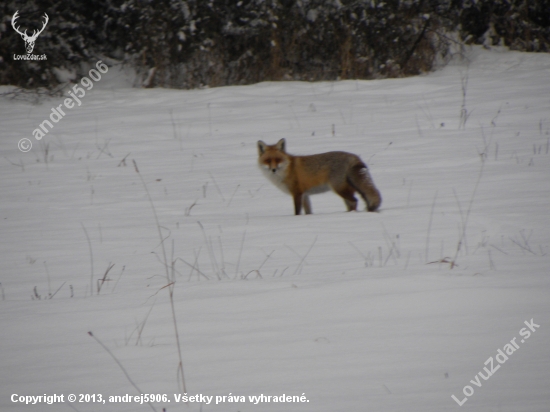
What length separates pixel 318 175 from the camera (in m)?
6.68

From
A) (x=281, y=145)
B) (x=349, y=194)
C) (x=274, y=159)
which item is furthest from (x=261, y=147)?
(x=349, y=194)

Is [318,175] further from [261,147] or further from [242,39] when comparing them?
[242,39]

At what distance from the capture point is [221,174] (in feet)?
27.4

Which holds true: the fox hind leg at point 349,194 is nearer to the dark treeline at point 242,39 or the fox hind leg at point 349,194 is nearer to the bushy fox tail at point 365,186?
the bushy fox tail at point 365,186

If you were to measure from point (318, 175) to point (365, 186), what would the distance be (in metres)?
0.69

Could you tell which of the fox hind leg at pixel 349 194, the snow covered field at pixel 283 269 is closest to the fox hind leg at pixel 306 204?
the snow covered field at pixel 283 269

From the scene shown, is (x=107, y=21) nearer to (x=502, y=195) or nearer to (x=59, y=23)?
(x=59, y=23)

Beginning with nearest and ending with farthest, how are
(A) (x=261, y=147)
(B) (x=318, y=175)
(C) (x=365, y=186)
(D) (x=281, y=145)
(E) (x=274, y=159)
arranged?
(C) (x=365, y=186), (B) (x=318, y=175), (E) (x=274, y=159), (D) (x=281, y=145), (A) (x=261, y=147)

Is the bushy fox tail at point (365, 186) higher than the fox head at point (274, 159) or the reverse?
the reverse

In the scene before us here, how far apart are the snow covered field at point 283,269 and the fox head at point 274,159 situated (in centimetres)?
50

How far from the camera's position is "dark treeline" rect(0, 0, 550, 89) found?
48.9 ft

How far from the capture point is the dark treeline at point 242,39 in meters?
14.9

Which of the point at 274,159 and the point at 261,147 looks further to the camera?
the point at 261,147

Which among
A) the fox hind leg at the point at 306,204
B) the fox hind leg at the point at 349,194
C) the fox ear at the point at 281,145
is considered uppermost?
the fox ear at the point at 281,145
